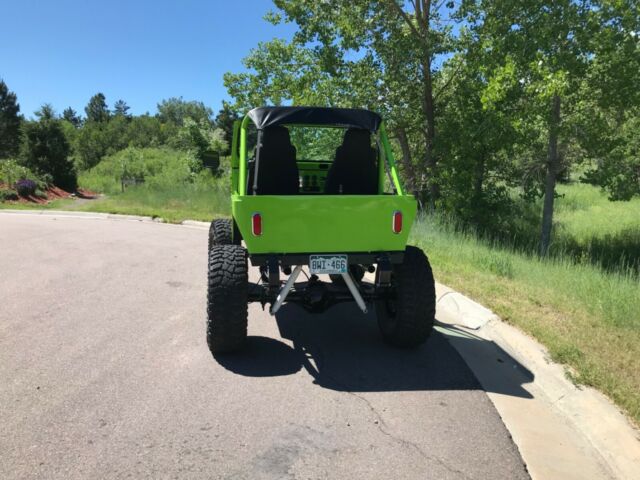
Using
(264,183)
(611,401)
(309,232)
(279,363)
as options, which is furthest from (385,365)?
(264,183)

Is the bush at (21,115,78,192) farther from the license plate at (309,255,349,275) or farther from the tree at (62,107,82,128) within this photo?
the tree at (62,107,82,128)

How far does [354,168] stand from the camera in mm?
5445

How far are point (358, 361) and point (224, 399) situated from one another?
1330 millimetres

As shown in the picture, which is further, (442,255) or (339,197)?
(442,255)

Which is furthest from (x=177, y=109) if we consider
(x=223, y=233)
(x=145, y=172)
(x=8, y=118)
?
(x=223, y=233)

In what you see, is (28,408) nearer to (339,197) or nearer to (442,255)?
(339,197)

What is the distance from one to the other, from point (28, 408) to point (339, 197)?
2772mm

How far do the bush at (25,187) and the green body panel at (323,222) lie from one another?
22.9 m

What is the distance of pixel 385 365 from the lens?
4.43m

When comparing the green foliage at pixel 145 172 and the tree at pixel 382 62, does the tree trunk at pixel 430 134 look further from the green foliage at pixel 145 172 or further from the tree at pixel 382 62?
the green foliage at pixel 145 172

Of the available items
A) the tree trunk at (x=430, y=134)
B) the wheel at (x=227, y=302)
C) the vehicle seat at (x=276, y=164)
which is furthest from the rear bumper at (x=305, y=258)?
the tree trunk at (x=430, y=134)

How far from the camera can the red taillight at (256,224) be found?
419 cm

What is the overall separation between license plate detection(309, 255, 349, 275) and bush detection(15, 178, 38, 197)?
23.3m

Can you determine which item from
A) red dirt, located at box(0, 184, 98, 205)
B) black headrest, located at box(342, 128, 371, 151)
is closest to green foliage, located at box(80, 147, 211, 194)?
red dirt, located at box(0, 184, 98, 205)
